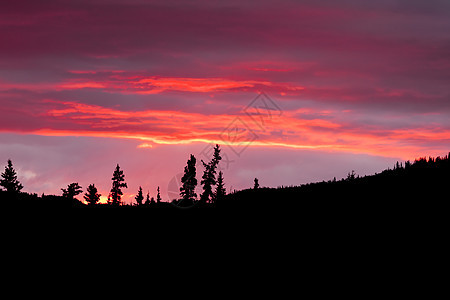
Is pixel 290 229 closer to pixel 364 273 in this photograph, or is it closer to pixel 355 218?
pixel 355 218

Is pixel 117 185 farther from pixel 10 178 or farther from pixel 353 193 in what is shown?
pixel 353 193

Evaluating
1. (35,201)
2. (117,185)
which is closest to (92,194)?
(117,185)

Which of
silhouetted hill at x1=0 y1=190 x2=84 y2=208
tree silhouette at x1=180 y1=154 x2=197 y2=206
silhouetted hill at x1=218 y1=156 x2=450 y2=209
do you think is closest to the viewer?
silhouetted hill at x1=218 y1=156 x2=450 y2=209

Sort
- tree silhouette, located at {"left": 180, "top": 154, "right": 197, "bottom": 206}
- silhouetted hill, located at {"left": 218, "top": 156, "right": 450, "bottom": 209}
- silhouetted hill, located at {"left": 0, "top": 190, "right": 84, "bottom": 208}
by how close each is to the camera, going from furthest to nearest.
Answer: tree silhouette, located at {"left": 180, "top": 154, "right": 197, "bottom": 206}, silhouetted hill, located at {"left": 0, "top": 190, "right": 84, "bottom": 208}, silhouetted hill, located at {"left": 218, "top": 156, "right": 450, "bottom": 209}

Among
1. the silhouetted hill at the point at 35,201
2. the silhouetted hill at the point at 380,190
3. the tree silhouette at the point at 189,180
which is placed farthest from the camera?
the tree silhouette at the point at 189,180

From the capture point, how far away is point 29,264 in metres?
25.7

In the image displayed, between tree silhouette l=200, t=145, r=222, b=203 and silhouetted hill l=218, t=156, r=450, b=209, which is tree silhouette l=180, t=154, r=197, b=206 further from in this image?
silhouetted hill l=218, t=156, r=450, b=209

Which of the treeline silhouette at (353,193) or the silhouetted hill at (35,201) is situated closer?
the treeline silhouette at (353,193)

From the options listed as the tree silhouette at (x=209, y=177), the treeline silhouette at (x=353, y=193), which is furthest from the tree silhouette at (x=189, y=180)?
the treeline silhouette at (x=353, y=193)

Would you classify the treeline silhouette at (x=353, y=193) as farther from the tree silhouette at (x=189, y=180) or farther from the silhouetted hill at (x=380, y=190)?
the tree silhouette at (x=189, y=180)

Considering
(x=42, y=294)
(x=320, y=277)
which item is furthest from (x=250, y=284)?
(x=42, y=294)

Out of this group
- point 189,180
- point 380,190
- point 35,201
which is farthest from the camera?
point 189,180

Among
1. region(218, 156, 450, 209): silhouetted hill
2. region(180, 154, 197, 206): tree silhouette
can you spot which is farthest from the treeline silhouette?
region(180, 154, 197, 206): tree silhouette

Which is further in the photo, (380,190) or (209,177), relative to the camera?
(209,177)
